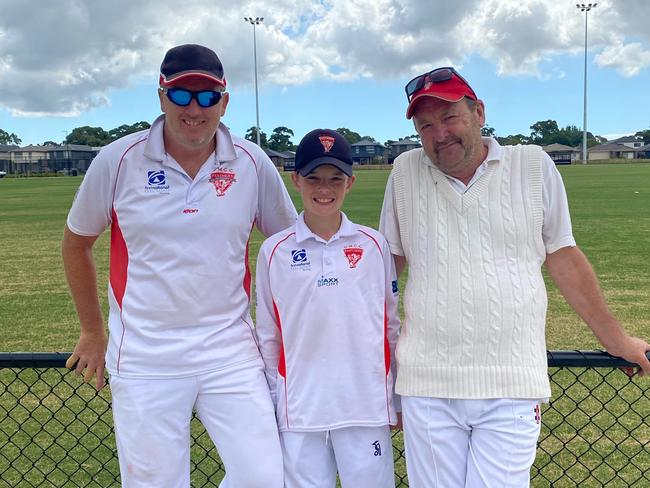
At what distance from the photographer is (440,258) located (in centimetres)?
245

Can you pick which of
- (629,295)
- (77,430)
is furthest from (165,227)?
(629,295)

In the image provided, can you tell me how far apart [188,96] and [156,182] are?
1.19 feet

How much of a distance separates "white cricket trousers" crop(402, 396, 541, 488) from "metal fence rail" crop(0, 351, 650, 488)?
115 cm

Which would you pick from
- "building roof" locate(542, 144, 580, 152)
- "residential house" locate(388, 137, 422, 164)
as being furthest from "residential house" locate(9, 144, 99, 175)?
"building roof" locate(542, 144, 580, 152)

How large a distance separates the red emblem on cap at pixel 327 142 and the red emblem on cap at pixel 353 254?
398 mm

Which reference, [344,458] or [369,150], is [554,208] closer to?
[344,458]

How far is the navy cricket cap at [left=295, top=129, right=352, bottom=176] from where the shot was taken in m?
2.55

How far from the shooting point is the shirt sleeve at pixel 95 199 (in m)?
2.62

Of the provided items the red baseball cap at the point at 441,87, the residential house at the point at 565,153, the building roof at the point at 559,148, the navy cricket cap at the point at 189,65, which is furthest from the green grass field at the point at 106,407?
the building roof at the point at 559,148

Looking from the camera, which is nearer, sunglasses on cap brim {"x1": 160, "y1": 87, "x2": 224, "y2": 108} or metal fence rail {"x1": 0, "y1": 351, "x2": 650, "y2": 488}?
sunglasses on cap brim {"x1": 160, "y1": 87, "x2": 224, "y2": 108}

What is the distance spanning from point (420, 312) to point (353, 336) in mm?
271

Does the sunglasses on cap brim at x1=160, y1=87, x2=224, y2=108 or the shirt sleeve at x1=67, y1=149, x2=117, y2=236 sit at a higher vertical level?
the sunglasses on cap brim at x1=160, y1=87, x2=224, y2=108

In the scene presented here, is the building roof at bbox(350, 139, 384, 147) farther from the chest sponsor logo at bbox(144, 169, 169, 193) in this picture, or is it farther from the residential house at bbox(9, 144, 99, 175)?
the chest sponsor logo at bbox(144, 169, 169, 193)

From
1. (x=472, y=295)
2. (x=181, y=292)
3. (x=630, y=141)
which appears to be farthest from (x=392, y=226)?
(x=630, y=141)
